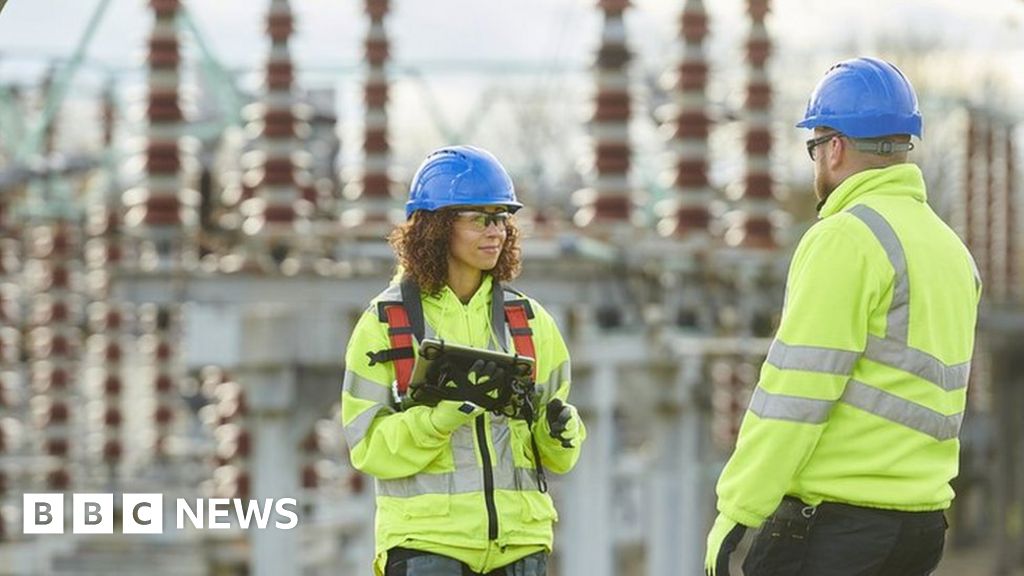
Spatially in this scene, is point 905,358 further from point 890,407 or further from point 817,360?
point 817,360

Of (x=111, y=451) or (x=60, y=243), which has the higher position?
(x=60, y=243)

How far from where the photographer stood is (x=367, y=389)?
5770 mm

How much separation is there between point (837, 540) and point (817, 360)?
427mm

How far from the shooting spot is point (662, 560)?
21.0 meters

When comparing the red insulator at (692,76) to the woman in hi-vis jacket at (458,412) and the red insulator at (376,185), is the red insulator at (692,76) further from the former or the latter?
the woman in hi-vis jacket at (458,412)

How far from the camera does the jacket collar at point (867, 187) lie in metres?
5.68

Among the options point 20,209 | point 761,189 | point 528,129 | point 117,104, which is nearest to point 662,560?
point 761,189

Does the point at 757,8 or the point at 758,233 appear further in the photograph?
the point at 757,8

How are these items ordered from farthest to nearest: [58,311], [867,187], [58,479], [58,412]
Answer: [58,311] < [58,412] < [58,479] < [867,187]

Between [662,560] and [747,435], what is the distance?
1564cm

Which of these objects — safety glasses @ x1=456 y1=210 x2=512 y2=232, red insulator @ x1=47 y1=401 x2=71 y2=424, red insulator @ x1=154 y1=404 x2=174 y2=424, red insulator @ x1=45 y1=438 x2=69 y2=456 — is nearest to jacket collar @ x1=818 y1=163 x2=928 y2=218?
safety glasses @ x1=456 y1=210 x2=512 y2=232

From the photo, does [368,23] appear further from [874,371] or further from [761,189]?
[874,371]

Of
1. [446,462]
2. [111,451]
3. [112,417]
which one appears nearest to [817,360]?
[446,462]

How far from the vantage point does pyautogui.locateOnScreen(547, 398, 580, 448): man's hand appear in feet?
18.9
